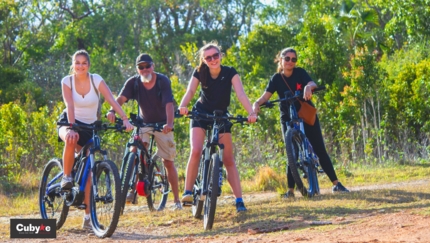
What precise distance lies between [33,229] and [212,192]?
209 centimetres

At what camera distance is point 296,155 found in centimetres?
1025

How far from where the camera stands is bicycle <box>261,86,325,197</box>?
32.7 feet

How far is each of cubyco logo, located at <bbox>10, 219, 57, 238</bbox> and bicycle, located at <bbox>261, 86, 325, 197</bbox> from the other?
2.81 meters

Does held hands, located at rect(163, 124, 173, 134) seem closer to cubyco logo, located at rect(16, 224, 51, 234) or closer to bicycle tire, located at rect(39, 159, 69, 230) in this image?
bicycle tire, located at rect(39, 159, 69, 230)

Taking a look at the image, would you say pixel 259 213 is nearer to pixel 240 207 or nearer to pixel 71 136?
pixel 240 207

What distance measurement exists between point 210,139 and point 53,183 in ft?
5.68

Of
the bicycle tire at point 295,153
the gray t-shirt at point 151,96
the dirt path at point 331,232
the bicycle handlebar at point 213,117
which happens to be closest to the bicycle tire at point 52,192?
the dirt path at point 331,232

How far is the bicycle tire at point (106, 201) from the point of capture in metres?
7.83

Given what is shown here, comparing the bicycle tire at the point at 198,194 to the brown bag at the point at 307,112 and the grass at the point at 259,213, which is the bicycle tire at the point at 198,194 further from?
the brown bag at the point at 307,112

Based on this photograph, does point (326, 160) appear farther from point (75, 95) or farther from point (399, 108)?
point (399, 108)

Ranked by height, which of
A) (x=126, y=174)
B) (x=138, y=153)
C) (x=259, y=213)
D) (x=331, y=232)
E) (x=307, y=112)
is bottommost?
(x=331, y=232)

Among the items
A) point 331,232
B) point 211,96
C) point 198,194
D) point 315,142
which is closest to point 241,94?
point 211,96

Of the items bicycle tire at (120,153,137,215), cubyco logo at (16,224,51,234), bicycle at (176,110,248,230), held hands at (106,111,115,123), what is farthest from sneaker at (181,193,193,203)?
cubyco logo at (16,224,51,234)

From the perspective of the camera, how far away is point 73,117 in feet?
27.8
